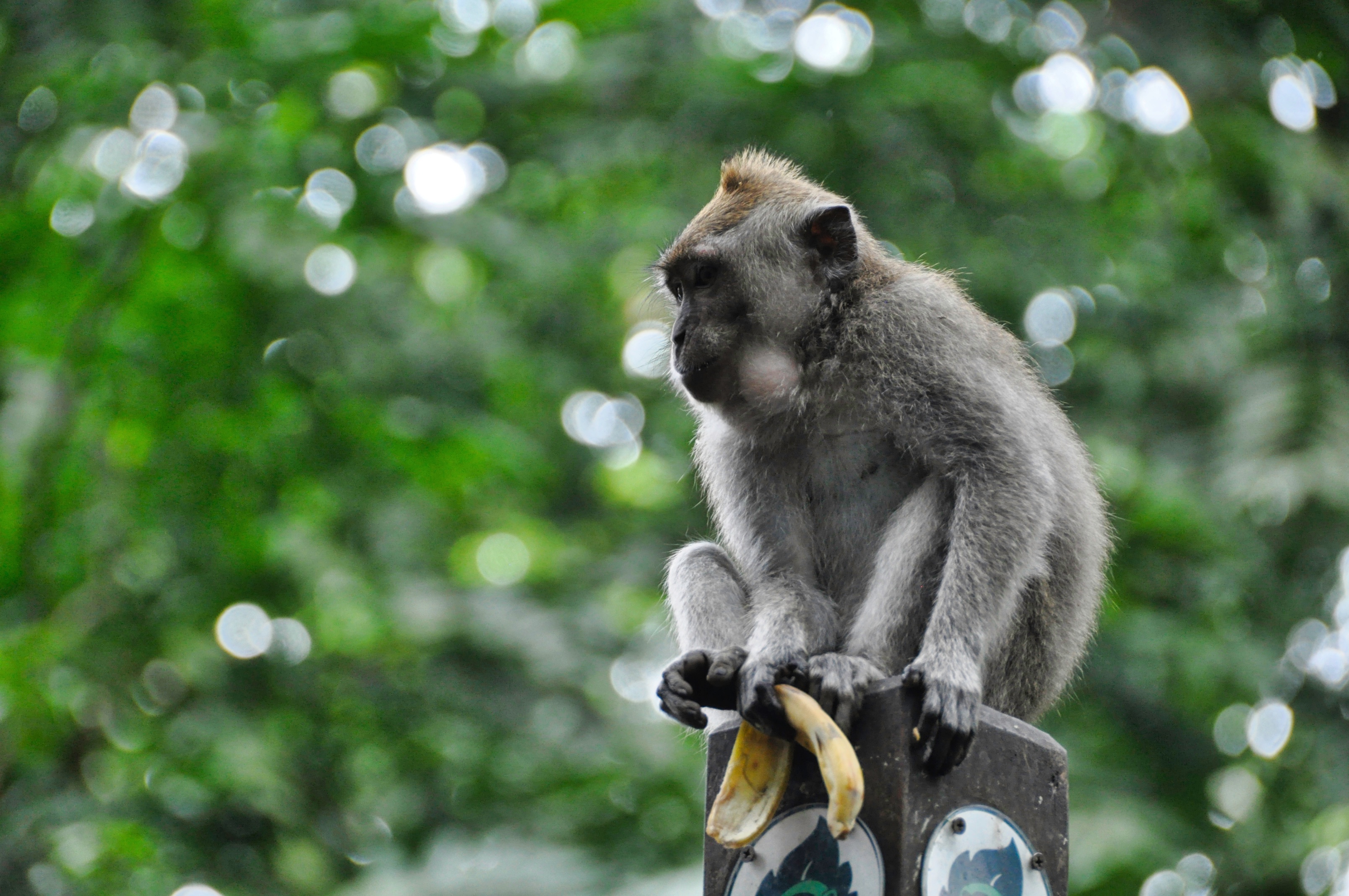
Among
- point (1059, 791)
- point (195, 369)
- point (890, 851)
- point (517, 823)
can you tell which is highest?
point (1059, 791)

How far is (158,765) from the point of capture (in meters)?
7.07

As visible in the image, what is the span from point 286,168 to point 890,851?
23.3 feet

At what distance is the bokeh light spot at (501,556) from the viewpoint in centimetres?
1088

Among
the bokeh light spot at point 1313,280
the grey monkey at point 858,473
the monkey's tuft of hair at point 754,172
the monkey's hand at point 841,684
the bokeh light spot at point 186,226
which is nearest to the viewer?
the monkey's hand at point 841,684

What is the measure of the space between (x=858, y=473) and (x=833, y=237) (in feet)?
3.20

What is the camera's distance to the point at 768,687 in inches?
134

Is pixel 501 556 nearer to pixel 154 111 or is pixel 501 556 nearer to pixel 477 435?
pixel 477 435

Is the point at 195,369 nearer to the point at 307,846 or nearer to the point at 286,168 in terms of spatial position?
the point at 286,168

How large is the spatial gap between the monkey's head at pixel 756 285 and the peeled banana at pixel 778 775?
5.04 ft

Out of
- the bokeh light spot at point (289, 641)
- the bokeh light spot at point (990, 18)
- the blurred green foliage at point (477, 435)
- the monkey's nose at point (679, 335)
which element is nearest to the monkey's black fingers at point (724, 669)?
the monkey's nose at point (679, 335)

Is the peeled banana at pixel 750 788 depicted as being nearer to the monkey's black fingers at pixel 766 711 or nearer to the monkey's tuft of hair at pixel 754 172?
the monkey's black fingers at pixel 766 711

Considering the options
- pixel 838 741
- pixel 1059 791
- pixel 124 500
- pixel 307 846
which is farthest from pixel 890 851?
pixel 124 500

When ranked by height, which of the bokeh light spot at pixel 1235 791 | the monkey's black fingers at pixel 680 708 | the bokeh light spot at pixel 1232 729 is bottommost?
the monkey's black fingers at pixel 680 708

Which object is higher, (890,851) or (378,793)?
(890,851)
